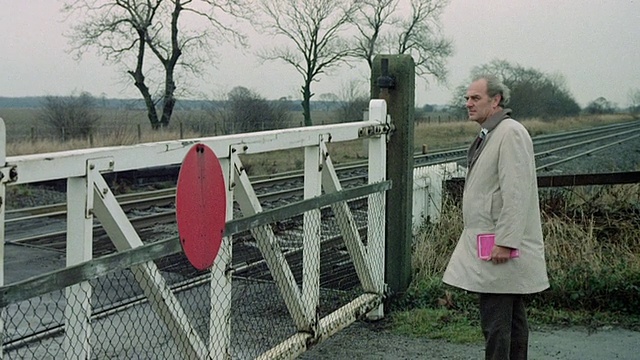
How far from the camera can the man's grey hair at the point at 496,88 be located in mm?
5090

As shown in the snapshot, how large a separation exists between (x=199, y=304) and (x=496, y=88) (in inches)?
123

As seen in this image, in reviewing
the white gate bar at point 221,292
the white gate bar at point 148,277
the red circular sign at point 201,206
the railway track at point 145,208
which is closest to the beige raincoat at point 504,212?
the white gate bar at point 221,292

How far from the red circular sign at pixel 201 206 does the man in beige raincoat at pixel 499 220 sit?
1.57m

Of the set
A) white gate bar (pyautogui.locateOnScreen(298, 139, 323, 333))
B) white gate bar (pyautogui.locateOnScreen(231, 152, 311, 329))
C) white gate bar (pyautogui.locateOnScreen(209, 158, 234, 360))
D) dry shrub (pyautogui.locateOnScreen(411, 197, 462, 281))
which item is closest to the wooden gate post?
dry shrub (pyautogui.locateOnScreen(411, 197, 462, 281))

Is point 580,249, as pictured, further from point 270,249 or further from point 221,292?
point 221,292

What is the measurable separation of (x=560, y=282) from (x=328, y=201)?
260 cm

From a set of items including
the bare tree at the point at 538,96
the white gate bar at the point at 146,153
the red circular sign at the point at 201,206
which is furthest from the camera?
the bare tree at the point at 538,96

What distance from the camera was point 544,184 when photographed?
9078 mm

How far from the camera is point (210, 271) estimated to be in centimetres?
526

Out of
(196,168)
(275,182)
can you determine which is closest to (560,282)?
(196,168)

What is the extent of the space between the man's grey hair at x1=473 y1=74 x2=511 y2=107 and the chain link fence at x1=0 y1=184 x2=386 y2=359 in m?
1.36

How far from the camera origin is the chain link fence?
352 centimetres

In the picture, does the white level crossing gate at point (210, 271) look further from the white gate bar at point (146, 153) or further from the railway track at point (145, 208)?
the railway track at point (145, 208)

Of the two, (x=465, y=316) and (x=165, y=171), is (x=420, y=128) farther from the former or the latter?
(x=465, y=316)
